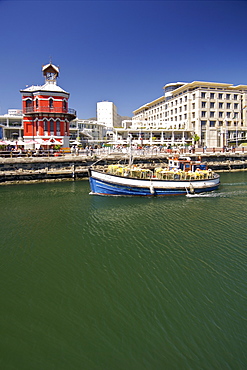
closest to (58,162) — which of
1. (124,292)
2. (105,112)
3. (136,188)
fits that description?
(136,188)

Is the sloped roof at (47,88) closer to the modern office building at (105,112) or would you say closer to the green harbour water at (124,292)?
the green harbour water at (124,292)

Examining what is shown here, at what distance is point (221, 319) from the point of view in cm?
961

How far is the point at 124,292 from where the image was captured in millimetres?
11250

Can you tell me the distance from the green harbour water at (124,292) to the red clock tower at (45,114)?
3061 cm

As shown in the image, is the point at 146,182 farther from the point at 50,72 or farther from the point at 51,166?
the point at 50,72

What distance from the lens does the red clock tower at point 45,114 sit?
49031 millimetres

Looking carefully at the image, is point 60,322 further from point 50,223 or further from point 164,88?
point 164,88

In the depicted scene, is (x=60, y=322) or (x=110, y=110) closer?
(x=60, y=322)

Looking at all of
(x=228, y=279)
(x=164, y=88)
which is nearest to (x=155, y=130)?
(x=164, y=88)

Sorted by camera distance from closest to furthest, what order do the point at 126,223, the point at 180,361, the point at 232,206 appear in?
1. the point at 180,361
2. the point at 126,223
3. the point at 232,206

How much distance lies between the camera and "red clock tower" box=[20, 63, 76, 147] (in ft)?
161

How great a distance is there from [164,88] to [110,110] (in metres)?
26.0

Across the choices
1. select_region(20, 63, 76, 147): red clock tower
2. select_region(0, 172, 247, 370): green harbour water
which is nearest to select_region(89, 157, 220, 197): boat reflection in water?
select_region(0, 172, 247, 370): green harbour water

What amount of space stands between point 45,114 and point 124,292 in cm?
4468
